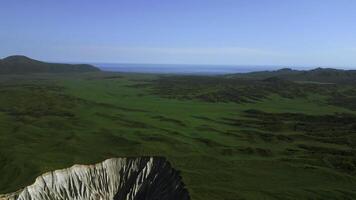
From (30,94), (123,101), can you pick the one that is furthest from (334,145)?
(30,94)

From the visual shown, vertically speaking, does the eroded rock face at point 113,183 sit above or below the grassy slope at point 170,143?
above

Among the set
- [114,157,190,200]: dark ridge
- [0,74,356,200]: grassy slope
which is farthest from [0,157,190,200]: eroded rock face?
[0,74,356,200]: grassy slope

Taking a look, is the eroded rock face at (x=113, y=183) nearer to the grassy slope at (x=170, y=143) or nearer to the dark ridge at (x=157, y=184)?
the dark ridge at (x=157, y=184)

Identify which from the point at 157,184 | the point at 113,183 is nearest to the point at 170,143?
the point at 113,183

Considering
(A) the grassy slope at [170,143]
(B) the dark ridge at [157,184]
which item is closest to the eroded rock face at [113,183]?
(B) the dark ridge at [157,184]

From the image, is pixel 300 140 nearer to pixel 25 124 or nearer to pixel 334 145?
pixel 334 145

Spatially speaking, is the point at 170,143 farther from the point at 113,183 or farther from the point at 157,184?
the point at 157,184
